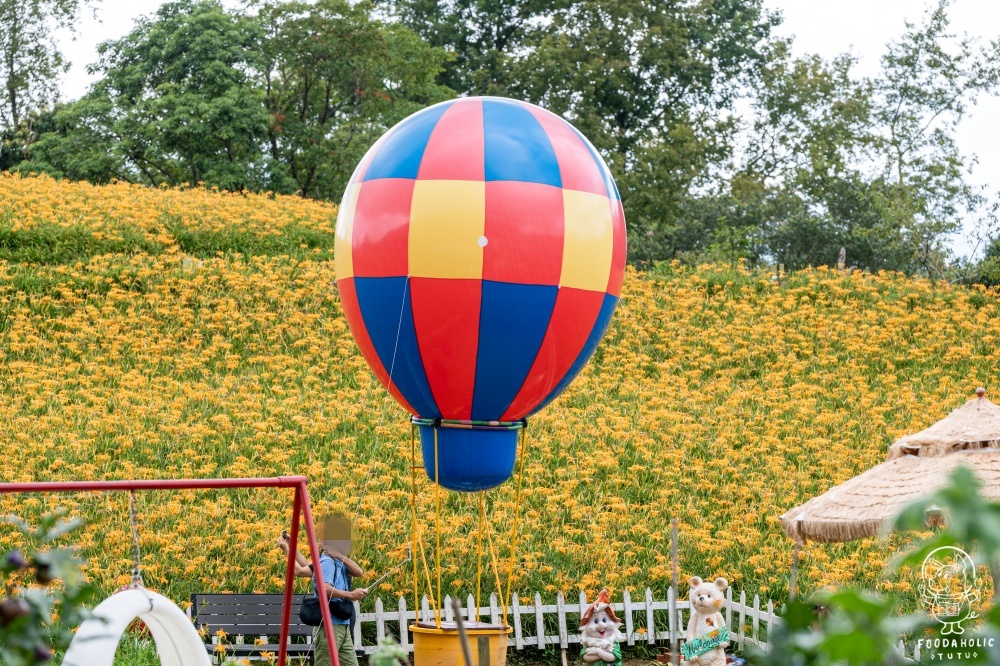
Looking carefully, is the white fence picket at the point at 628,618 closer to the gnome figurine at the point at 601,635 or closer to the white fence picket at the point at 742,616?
the white fence picket at the point at 742,616

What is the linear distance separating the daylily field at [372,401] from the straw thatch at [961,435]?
261 centimetres

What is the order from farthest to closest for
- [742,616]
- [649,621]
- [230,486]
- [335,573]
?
[649,621], [742,616], [335,573], [230,486]

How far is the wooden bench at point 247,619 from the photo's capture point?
7887 mm

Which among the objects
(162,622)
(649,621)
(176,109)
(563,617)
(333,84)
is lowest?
(649,621)

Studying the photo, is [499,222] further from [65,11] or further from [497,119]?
[65,11]

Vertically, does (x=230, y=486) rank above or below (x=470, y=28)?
below

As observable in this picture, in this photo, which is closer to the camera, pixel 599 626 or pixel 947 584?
pixel 947 584

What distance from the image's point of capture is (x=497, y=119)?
6180 mm

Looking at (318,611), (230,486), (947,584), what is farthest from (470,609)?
(230,486)

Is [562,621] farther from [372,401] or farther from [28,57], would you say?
[28,57]

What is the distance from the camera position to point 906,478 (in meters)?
6.80

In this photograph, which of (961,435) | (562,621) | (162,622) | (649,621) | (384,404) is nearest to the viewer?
(162,622)

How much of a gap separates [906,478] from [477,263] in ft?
9.76

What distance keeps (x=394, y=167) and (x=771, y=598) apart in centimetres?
520
